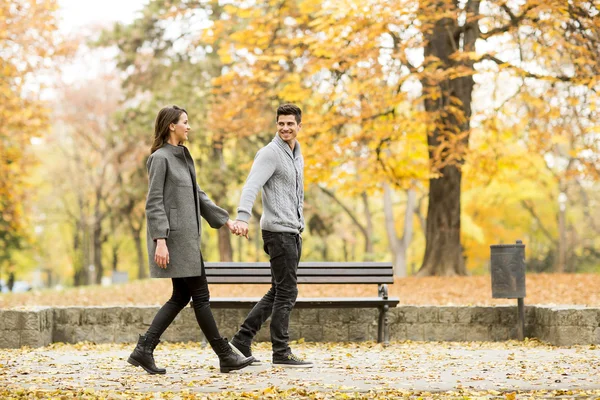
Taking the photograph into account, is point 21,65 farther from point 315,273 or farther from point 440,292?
point 315,273

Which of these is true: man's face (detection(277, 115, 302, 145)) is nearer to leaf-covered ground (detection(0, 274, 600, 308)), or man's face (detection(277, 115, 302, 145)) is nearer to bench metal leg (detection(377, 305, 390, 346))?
bench metal leg (detection(377, 305, 390, 346))

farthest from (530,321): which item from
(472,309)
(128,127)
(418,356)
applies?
(128,127)

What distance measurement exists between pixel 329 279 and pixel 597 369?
3.22m

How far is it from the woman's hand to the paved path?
2.77 feet

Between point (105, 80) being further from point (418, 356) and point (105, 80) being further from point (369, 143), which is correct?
point (418, 356)

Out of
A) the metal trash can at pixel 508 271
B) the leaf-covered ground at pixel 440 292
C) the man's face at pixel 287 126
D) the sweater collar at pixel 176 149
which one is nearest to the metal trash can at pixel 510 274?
the metal trash can at pixel 508 271

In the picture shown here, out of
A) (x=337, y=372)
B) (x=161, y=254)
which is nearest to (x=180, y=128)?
(x=161, y=254)

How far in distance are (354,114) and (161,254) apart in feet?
35.9

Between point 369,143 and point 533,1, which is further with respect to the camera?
point 369,143

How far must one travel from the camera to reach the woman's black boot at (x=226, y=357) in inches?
260

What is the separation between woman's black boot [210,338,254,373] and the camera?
6609 millimetres

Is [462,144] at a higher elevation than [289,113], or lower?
higher

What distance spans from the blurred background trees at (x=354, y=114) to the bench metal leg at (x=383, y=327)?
5210 mm

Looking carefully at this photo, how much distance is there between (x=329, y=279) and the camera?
9109mm
